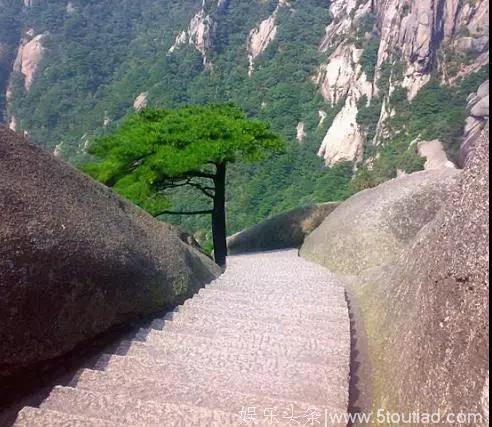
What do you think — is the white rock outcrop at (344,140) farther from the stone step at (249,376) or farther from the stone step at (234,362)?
the stone step at (249,376)

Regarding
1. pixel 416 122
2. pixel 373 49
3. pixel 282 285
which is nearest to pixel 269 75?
pixel 373 49

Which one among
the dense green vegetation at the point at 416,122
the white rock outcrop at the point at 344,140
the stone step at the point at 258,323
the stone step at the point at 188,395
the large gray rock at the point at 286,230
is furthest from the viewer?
the white rock outcrop at the point at 344,140

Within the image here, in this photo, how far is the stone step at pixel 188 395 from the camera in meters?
2.44

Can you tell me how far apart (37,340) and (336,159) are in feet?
212

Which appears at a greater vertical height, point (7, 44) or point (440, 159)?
point (7, 44)

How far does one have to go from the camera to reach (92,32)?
11462cm

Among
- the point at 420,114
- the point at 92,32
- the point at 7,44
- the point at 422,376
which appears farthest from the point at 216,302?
the point at 7,44

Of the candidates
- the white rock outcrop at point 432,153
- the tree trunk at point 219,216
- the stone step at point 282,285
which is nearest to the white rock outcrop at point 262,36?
the white rock outcrop at point 432,153

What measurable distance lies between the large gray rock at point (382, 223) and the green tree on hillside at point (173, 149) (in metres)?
2.90

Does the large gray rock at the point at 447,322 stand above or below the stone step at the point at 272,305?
above

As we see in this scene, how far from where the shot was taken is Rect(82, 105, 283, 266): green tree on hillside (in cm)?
1115

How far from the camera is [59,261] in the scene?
333 cm

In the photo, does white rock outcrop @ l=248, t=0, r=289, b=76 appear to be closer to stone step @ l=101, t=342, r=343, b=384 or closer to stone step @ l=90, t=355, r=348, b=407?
stone step @ l=101, t=342, r=343, b=384

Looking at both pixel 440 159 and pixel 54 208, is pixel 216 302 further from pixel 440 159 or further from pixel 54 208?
pixel 440 159
